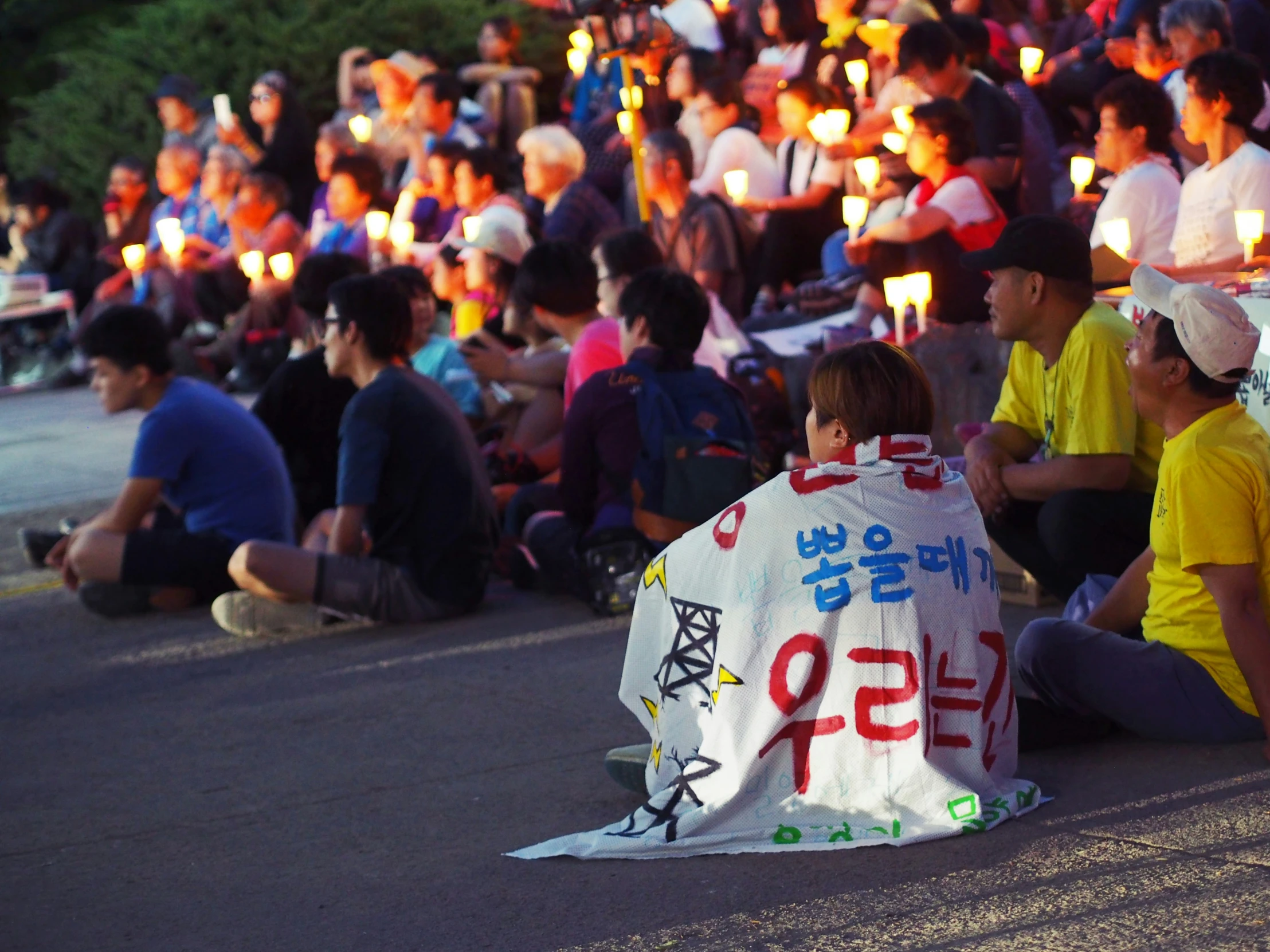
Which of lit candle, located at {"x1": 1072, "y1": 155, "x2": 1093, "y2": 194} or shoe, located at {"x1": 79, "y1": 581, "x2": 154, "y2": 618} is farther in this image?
lit candle, located at {"x1": 1072, "y1": 155, "x2": 1093, "y2": 194}

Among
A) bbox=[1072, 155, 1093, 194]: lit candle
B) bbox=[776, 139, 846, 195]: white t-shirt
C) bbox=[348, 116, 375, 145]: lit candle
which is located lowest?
bbox=[1072, 155, 1093, 194]: lit candle

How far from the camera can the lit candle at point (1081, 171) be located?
8422 mm

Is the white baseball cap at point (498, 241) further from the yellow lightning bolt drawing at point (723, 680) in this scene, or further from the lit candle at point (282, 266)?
the yellow lightning bolt drawing at point (723, 680)

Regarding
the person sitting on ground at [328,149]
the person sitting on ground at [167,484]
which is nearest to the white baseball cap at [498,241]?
the person sitting on ground at [167,484]

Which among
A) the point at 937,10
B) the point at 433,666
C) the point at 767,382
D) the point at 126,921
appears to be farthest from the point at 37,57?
the point at 126,921

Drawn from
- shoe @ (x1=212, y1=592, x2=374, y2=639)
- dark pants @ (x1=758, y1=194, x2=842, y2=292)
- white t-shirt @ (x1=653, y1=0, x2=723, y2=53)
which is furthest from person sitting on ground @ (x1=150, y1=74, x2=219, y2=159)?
shoe @ (x1=212, y1=592, x2=374, y2=639)

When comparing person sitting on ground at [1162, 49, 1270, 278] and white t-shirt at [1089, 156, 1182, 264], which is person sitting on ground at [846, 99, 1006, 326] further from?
person sitting on ground at [1162, 49, 1270, 278]

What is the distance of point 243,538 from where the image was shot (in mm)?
6902

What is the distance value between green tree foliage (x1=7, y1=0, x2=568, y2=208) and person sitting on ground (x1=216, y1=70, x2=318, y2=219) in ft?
8.93

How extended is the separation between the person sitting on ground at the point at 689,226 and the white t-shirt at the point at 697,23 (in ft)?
14.9

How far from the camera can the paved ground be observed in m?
3.43

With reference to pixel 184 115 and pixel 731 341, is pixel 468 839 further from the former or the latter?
pixel 184 115

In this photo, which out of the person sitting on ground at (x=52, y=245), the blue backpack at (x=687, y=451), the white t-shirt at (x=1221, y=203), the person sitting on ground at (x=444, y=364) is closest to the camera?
the blue backpack at (x=687, y=451)

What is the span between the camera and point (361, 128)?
47.8ft
